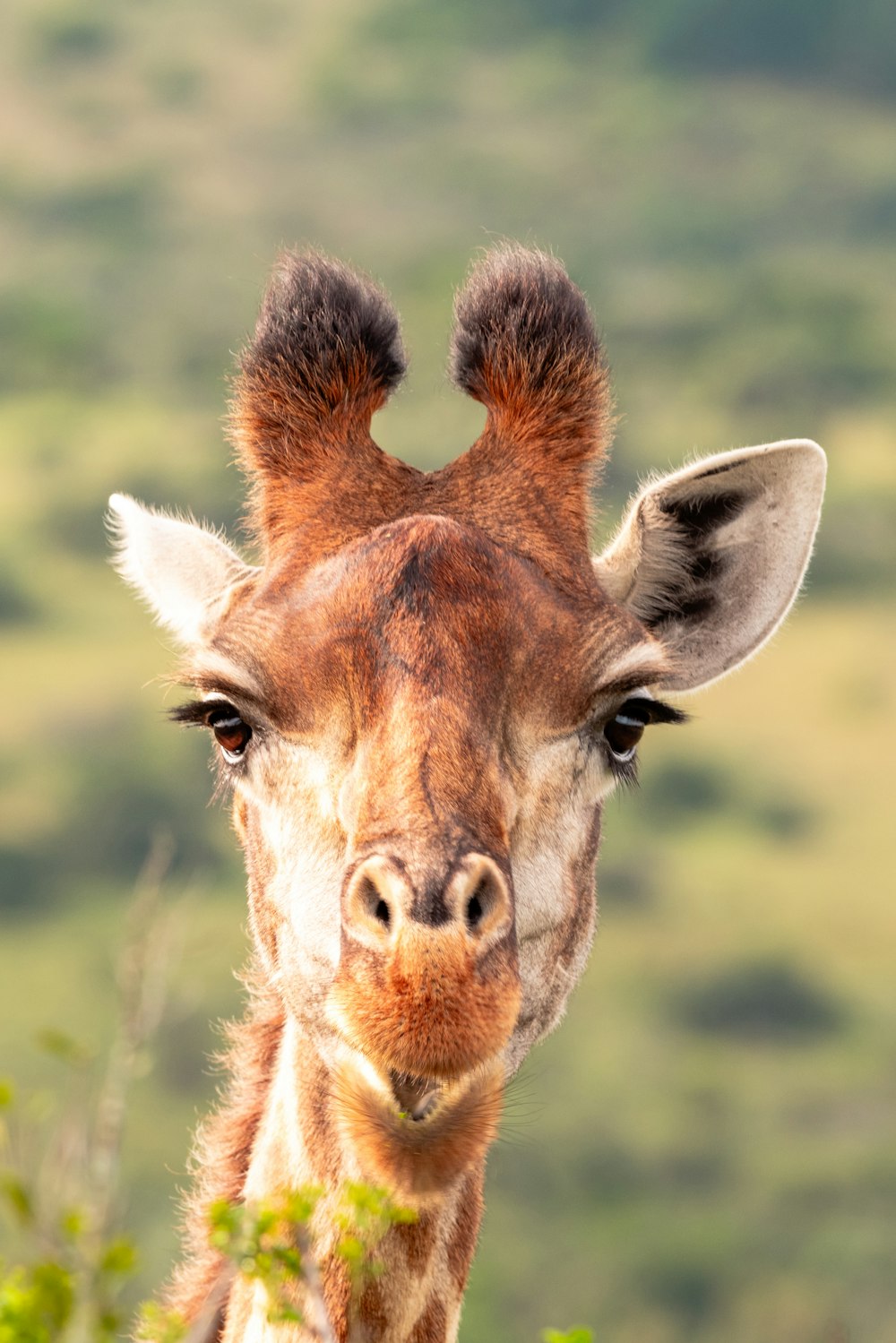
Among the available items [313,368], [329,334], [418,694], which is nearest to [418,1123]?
[418,694]

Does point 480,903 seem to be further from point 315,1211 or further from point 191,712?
point 191,712

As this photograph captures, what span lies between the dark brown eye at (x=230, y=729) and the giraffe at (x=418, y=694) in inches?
Answer: 0.5

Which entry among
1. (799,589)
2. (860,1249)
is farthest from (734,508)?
(860,1249)

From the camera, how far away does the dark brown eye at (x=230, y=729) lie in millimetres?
7141

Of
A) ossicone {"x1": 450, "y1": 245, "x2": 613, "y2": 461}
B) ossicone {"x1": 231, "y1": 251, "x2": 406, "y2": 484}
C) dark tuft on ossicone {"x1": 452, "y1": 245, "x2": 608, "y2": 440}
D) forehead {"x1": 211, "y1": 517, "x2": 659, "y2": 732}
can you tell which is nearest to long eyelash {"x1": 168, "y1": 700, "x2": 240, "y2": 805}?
forehead {"x1": 211, "y1": 517, "x2": 659, "y2": 732}

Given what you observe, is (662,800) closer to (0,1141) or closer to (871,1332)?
(871,1332)

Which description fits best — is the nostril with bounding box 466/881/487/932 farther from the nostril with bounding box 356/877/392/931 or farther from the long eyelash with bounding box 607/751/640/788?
the long eyelash with bounding box 607/751/640/788

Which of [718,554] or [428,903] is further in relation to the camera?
[718,554]

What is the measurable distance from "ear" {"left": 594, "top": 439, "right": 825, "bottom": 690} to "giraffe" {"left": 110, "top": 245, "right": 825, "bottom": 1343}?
0.01 meters

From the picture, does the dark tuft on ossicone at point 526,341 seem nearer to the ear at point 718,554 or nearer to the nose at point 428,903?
the ear at point 718,554

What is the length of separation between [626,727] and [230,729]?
1.60m

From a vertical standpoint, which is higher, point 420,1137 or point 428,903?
point 428,903

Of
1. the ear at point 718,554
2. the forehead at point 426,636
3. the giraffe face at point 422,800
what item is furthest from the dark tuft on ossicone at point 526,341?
the forehead at point 426,636

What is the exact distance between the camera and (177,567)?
902cm
